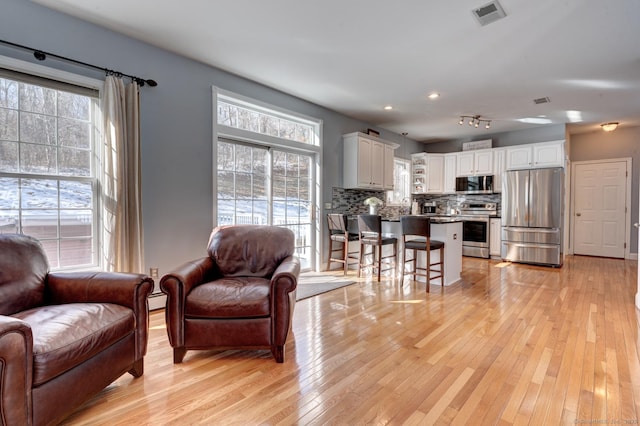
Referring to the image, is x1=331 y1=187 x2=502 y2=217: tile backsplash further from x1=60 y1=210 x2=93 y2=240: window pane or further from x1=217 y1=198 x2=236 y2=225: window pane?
x1=60 y1=210 x2=93 y2=240: window pane

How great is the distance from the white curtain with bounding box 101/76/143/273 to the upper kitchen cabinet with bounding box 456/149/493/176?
20.3 feet

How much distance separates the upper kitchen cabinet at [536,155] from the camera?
5.53m

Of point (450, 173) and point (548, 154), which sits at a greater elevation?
point (548, 154)

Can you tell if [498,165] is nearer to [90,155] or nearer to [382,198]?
[382,198]

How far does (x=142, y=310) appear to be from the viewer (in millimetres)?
1885

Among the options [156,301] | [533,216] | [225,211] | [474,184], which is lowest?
[156,301]

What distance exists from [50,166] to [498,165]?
272 inches

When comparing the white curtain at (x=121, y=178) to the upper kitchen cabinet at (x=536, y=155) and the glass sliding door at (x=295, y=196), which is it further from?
the upper kitchen cabinet at (x=536, y=155)

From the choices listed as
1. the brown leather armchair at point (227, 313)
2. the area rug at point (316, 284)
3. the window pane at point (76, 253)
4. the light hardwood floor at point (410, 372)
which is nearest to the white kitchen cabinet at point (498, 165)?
the light hardwood floor at point (410, 372)

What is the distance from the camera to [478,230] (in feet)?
20.7

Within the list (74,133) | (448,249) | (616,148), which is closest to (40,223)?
(74,133)

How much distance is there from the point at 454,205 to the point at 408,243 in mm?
3695

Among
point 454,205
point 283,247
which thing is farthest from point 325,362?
point 454,205

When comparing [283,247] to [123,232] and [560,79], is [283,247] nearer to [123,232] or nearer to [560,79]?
[123,232]
